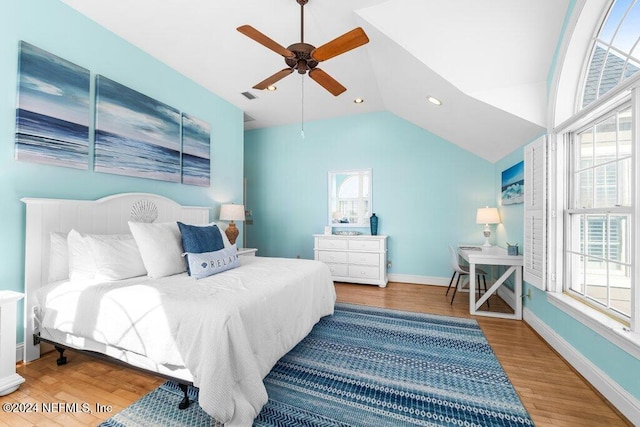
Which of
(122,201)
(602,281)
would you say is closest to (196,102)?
(122,201)

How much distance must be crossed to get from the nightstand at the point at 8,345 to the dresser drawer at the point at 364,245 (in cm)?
377

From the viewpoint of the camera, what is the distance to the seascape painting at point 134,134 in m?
2.68

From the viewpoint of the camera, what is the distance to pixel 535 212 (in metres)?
2.70

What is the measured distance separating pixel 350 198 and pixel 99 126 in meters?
3.70

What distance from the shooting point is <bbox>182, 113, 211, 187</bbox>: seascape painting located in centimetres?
357

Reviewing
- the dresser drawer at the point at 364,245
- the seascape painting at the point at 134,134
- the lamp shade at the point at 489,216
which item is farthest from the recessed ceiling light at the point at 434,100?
the seascape painting at the point at 134,134

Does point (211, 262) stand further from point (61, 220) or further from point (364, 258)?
point (364, 258)

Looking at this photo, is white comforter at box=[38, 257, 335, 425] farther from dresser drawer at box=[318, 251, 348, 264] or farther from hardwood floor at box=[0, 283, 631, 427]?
dresser drawer at box=[318, 251, 348, 264]

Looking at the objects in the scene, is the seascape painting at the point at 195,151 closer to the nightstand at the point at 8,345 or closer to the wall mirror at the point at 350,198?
the nightstand at the point at 8,345

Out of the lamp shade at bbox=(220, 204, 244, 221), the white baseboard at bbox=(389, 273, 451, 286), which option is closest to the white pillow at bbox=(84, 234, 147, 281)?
the lamp shade at bbox=(220, 204, 244, 221)

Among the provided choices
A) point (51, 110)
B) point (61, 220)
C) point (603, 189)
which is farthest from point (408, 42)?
point (61, 220)

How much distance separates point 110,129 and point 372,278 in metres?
3.87

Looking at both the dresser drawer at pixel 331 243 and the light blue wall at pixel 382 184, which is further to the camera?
the dresser drawer at pixel 331 243

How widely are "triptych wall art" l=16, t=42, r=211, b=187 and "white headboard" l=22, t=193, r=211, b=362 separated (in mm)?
329
